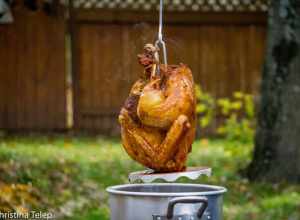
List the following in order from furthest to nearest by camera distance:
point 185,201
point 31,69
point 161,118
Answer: point 31,69 → point 161,118 → point 185,201

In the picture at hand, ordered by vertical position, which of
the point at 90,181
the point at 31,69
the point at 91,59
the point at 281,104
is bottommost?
the point at 90,181

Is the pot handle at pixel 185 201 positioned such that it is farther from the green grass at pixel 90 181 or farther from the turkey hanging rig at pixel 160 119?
the green grass at pixel 90 181

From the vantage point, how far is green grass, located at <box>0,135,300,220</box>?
922 cm

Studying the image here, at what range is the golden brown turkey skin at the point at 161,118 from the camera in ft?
13.8

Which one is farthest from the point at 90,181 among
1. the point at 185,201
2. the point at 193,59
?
the point at 185,201

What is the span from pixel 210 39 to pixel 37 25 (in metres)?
2.93

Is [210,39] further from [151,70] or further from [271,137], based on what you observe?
[151,70]

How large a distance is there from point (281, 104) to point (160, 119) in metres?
7.42

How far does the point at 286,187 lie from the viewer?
11.1 m

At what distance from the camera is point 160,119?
421cm

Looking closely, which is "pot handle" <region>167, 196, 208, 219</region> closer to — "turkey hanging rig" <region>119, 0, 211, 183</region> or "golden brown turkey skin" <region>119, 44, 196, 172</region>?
"turkey hanging rig" <region>119, 0, 211, 183</region>

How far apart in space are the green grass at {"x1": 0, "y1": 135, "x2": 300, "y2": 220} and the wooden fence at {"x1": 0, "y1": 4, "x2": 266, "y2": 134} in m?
1.76

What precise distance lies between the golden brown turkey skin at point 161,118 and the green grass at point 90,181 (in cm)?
406

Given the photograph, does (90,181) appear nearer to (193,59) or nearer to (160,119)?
(193,59)
